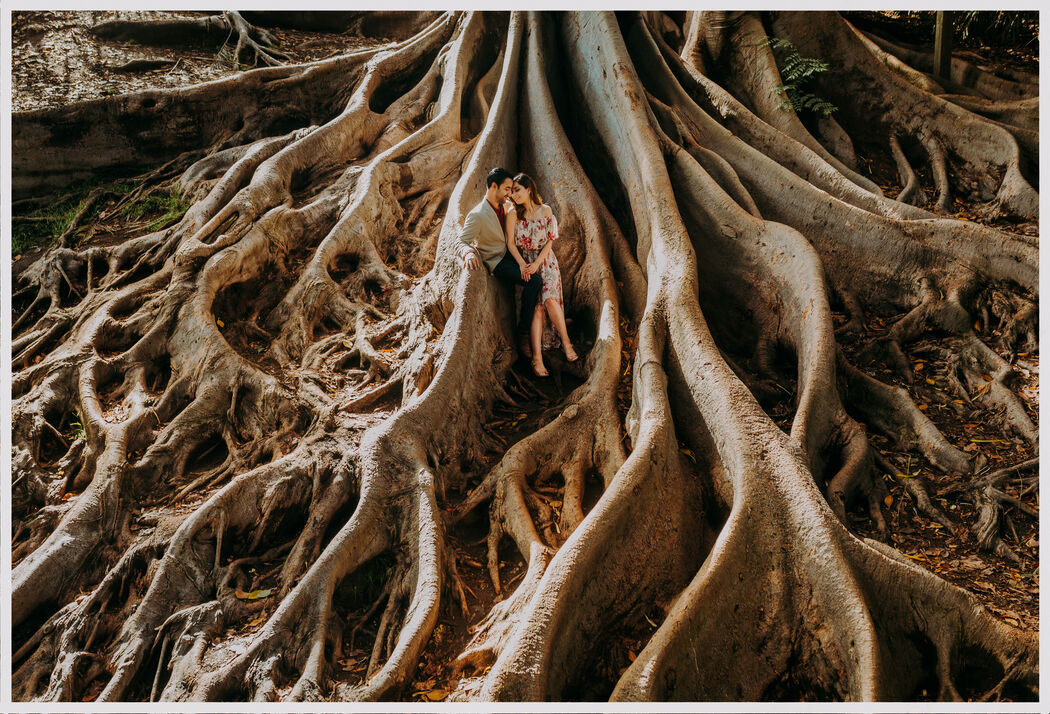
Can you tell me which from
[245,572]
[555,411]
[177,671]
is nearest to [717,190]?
[555,411]

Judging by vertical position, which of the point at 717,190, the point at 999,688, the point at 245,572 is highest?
the point at 717,190

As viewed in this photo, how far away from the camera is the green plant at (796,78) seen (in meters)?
7.11

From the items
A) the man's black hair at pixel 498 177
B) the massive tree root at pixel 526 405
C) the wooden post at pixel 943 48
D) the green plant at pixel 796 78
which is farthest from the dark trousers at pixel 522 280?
the wooden post at pixel 943 48

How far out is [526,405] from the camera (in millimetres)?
5020

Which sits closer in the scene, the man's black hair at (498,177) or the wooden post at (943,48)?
the man's black hair at (498,177)

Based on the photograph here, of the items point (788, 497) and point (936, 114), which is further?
point (936, 114)

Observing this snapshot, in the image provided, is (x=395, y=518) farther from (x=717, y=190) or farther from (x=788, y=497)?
(x=717, y=190)

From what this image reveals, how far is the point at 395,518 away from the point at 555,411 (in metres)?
1.36

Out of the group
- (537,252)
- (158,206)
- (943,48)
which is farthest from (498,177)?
A: (943,48)

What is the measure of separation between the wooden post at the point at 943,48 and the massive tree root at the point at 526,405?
3.67 ft

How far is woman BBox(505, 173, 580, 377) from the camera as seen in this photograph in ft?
16.4

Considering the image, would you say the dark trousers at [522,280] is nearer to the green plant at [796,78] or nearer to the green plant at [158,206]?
the green plant at [796,78]

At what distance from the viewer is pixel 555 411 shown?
15.7ft

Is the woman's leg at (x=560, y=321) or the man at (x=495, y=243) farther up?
the man at (x=495, y=243)
